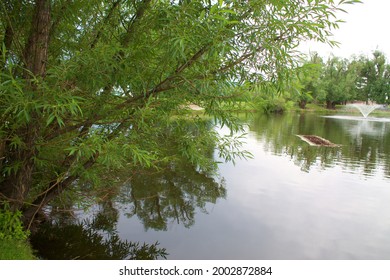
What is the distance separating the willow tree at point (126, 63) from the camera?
320 cm

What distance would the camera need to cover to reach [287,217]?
855 cm

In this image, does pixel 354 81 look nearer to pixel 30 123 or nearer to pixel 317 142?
pixel 317 142

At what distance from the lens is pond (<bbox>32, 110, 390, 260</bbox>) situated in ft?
22.8

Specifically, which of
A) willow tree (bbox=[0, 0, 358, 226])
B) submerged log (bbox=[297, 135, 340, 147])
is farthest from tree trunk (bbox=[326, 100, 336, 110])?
willow tree (bbox=[0, 0, 358, 226])

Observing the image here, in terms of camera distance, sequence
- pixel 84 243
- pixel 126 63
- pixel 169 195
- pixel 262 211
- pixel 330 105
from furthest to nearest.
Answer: pixel 330 105 < pixel 169 195 < pixel 262 211 < pixel 84 243 < pixel 126 63

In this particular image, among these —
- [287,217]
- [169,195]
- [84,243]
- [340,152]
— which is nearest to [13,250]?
[84,243]

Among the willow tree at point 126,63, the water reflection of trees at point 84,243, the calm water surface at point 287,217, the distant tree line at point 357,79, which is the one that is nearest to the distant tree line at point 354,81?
the distant tree line at point 357,79

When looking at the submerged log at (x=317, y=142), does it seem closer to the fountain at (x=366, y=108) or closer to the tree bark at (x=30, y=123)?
the tree bark at (x=30, y=123)

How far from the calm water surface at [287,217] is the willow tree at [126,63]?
1334mm

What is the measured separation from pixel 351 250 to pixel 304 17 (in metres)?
5.49

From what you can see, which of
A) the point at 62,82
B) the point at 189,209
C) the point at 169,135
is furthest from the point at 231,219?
the point at 62,82

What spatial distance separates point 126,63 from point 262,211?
6.40 metres

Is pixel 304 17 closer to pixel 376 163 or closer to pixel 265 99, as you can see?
pixel 265 99

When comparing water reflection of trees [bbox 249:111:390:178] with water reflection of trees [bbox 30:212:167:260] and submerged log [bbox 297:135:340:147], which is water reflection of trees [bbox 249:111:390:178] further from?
water reflection of trees [bbox 30:212:167:260]
